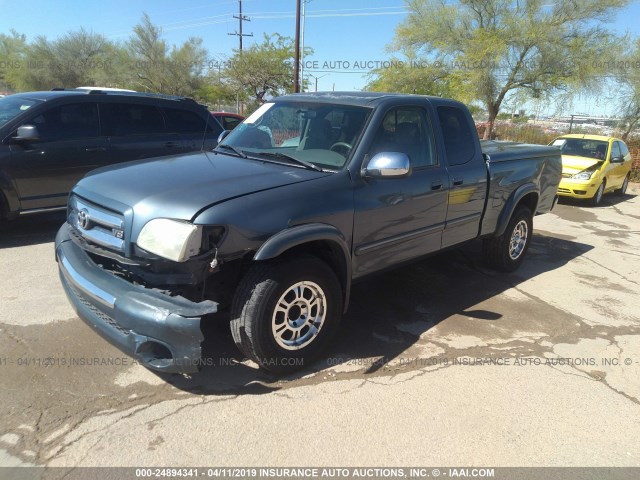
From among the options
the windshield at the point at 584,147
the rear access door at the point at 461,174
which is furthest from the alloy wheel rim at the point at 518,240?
the windshield at the point at 584,147

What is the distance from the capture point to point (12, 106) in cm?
607

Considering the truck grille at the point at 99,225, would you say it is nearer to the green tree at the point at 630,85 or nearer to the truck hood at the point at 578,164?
the truck hood at the point at 578,164

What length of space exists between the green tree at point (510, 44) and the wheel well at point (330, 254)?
18537mm

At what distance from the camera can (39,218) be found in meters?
7.17

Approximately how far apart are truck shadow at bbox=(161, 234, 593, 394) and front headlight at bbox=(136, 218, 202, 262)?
706mm

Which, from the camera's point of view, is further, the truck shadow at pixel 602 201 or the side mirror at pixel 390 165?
the truck shadow at pixel 602 201

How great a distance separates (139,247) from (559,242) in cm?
688

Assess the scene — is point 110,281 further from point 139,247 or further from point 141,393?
point 141,393

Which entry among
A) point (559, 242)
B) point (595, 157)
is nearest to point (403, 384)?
point (559, 242)

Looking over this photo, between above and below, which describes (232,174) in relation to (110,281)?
above

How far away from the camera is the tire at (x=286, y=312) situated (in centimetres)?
293

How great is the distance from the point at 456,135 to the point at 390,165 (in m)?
1.58

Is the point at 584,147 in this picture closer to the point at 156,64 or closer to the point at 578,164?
the point at 578,164

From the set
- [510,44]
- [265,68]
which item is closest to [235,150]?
Answer: [510,44]
